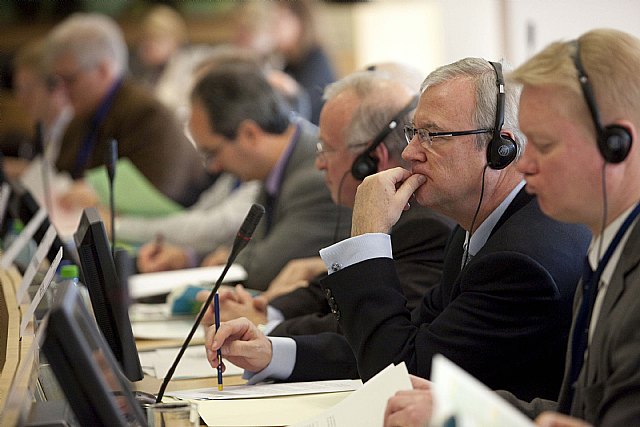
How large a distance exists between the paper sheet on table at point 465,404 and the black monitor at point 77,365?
1.39ft

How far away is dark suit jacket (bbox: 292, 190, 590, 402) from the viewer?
5.47ft

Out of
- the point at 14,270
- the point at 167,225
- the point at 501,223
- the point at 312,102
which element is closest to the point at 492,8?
the point at 312,102

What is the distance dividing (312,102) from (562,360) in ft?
13.1

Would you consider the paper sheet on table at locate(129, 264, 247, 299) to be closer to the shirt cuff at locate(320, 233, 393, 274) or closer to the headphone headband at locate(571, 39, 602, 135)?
the shirt cuff at locate(320, 233, 393, 274)

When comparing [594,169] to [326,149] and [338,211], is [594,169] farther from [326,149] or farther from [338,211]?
[338,211]

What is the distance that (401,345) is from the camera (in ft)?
5.63

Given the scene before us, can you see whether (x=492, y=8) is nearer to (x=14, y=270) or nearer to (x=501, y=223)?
(x=14, y=270)

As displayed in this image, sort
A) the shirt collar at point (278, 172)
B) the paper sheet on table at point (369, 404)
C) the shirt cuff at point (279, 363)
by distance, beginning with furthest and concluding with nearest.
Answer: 1. the shirt collar at point (278, 172)
2. the shirt cuff at point (279, 363)
3. the paper sheet on table at point (369, 404)

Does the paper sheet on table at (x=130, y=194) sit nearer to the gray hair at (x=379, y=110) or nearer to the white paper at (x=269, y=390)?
the gray hair at (x=379, y=110)

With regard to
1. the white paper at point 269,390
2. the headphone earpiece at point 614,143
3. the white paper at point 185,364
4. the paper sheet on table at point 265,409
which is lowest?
the white paper at point 185,364

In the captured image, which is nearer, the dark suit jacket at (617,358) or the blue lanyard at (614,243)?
the dark suit jacket at (617,358)

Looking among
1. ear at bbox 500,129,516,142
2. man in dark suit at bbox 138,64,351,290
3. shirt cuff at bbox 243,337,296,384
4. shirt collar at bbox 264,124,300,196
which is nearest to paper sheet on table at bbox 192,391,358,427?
shirt cuff at bbox 243,337,296,384

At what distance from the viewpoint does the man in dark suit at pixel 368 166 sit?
86.2 inches

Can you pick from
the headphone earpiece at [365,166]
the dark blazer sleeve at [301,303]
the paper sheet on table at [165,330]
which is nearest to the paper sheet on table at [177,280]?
the paper sheet on table at [165,330]
